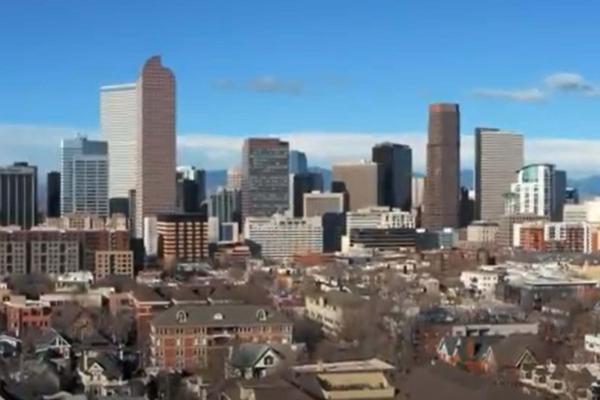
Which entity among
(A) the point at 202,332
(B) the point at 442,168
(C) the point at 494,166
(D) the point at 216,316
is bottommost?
(A) the point at 202,332

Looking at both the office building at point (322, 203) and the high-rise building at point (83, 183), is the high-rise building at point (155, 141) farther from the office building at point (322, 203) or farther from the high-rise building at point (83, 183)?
the office building at point (322, 203)

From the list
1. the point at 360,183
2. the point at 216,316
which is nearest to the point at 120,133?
the point at 360,183

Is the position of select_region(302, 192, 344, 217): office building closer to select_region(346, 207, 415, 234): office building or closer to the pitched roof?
select_region(346, 207, 415, 234): office building

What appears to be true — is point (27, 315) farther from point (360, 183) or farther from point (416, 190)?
point (416, 190)

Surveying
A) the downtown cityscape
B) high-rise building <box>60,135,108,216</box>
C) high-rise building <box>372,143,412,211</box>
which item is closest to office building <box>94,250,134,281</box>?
the downtown cityscape

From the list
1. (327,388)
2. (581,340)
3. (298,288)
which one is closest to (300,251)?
(298,288)

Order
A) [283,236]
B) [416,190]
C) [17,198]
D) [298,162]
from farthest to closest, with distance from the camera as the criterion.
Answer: [298,162], [416,190], [17,198], [283,236]

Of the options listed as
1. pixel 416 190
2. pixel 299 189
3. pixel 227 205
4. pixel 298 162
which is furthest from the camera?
pixel 298 162
